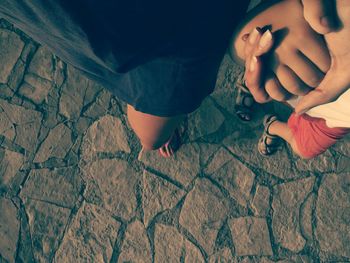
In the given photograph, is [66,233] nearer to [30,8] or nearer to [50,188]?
[50,188]

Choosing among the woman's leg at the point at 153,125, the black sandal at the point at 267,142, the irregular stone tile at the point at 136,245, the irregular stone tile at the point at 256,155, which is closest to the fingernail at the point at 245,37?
the woman's leg at the point at 153,125

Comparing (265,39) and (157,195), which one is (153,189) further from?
(265,39)

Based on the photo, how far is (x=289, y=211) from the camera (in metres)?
2.38

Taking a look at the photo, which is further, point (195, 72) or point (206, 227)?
point (206, 227)

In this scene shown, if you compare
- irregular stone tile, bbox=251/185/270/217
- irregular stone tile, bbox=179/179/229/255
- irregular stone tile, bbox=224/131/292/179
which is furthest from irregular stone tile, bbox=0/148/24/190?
irregular stone tile, bbox=251/185/270/217

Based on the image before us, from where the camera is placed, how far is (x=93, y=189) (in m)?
2.52

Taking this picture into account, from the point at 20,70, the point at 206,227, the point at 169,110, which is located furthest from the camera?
the point at 20,70

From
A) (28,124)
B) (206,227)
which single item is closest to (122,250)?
(206,227)

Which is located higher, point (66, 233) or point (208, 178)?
point (208, 178)

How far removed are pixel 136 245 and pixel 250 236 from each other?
0.77 metres

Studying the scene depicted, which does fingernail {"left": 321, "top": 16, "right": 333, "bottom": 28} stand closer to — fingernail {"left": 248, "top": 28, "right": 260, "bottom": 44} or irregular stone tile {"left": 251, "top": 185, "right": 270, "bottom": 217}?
fingernail {"left": 248, "top": 28, "right": 260, "bottom": 44}

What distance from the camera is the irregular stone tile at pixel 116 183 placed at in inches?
97.5

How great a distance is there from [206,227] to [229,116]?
0.78m

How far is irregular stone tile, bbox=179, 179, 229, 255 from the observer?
2381mm
